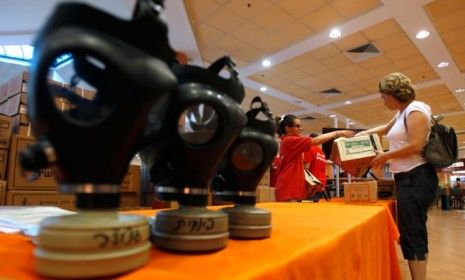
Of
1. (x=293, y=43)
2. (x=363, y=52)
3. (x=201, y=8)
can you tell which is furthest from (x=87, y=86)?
(x=363, y=52)

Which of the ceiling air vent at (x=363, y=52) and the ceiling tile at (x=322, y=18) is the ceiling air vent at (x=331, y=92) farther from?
the ceiling tile at (x=322, y=18)

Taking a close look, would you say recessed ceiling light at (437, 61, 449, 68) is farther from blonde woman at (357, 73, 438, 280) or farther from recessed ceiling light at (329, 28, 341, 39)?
blonde woman at (357, 73, 438, 280)

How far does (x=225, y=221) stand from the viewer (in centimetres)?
44

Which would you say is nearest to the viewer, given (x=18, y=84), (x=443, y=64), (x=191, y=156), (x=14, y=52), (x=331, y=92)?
(x=191, y=156)

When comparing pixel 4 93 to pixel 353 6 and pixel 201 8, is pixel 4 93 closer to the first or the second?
pixel 201 8

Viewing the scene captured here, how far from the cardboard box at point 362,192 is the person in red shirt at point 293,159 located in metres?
0.31

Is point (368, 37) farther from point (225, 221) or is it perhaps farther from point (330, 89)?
point (225, 221)

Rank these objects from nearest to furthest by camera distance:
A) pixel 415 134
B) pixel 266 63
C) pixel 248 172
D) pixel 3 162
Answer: pixel 248 172
pixel 415 134
pixel 3 162
pixel 266 63

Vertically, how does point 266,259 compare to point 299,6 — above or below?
below

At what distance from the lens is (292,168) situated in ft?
6.93

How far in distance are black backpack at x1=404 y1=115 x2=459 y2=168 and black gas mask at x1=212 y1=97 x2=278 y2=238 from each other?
1321mm

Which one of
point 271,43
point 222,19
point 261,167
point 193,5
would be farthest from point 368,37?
point 261,167

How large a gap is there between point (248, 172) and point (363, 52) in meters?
5.83

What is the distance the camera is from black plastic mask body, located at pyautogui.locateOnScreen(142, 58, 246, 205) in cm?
40
